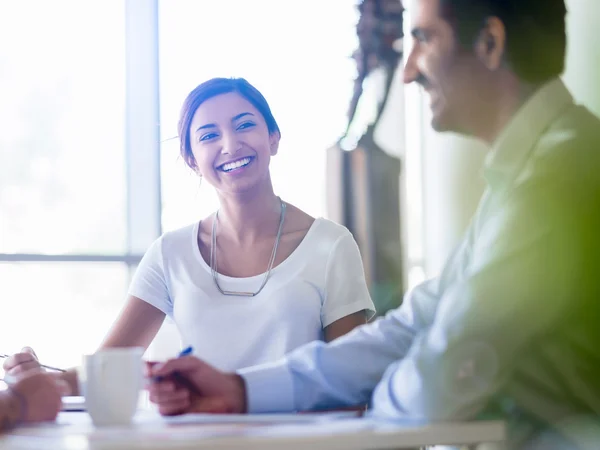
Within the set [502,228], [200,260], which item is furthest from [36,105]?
[502,228]

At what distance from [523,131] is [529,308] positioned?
0.20 meters

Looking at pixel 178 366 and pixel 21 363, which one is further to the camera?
pixel 21 363

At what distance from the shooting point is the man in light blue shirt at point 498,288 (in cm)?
66

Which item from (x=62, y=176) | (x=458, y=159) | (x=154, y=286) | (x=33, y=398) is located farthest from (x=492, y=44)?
(x=62, y=176)

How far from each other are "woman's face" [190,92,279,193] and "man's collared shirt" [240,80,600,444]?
2.48 feet

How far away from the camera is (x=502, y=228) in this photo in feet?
2.23

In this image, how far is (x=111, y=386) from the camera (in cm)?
71

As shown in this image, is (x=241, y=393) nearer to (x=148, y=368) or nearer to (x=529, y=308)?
(x=148, y=368)

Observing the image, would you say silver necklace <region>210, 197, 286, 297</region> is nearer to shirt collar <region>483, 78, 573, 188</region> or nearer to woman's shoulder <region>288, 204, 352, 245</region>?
woman's shoulder <region>288, 204, 352, 245</region>

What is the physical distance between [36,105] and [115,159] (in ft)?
0.82

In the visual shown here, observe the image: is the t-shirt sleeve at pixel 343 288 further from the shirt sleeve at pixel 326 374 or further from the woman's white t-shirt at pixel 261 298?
the shirt sleeve at pixel 326 374

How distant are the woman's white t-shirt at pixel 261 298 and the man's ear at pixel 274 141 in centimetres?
18

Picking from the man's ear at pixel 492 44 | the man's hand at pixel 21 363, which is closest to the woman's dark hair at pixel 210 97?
the man's hand at pixel 21 363

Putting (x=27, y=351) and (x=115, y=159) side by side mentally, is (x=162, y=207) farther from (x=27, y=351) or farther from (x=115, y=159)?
(x=27, y=351)
